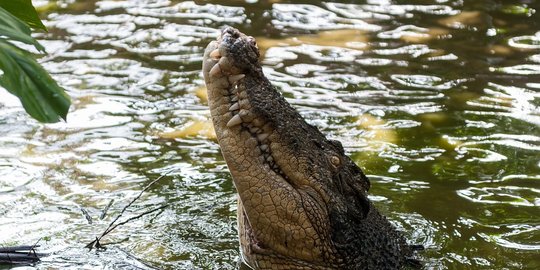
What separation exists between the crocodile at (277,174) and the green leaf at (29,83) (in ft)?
4.48

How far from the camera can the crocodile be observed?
3.85 meters

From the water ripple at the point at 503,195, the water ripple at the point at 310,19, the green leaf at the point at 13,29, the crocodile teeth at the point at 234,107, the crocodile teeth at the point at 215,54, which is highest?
the green leaf at the point at 13,29

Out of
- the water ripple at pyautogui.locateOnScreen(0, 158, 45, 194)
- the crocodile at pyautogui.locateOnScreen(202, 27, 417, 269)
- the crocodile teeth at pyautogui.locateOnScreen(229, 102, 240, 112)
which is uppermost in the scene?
the crocodile teeth at pyautogui.locateOnScreen(229, 102, 240, 112)

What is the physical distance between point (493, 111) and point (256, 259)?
354cm

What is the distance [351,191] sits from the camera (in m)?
4.11

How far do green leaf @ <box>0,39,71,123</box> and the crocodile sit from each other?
136cm

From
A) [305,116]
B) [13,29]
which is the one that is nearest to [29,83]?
[13,29]

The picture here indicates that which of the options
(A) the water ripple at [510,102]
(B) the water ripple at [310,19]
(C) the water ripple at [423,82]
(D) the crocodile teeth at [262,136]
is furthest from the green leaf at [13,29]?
(B) the water ripple at [310,19]

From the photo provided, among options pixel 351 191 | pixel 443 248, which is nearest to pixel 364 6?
pixel 443 248

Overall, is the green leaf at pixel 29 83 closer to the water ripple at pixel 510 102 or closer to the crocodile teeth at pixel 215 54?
the crocodile teeth at pixel 215 54

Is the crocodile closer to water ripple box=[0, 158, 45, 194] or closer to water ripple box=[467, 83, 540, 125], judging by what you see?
water ripple box=[0, 158, 45, 194]

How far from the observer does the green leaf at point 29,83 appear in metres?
2.50

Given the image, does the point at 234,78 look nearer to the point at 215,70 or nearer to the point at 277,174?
the point at 215,70

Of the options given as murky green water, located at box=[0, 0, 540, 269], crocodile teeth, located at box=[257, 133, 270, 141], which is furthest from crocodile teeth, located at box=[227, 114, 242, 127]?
murky green water, located at box=[0, 0, 540, 269]
